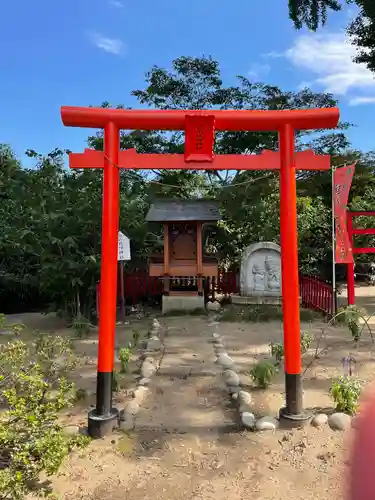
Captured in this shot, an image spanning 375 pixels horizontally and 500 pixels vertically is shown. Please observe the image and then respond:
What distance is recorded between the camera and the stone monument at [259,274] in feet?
37.7

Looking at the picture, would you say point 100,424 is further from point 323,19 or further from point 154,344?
point 323,19

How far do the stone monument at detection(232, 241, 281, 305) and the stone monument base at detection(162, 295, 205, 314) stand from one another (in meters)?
1.11

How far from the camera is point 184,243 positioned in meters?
11.9

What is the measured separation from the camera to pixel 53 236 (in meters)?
9.82

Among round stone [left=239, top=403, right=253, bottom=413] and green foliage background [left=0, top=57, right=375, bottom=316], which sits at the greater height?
green foliage background [left=0, top=57, right=375, bottom=316]

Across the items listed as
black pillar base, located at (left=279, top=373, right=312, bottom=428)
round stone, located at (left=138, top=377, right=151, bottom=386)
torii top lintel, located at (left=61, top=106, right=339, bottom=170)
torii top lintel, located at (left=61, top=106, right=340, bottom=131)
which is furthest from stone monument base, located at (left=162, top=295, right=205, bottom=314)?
torii top lintel, located at (left=61, top=106, right=340, bottom=131)

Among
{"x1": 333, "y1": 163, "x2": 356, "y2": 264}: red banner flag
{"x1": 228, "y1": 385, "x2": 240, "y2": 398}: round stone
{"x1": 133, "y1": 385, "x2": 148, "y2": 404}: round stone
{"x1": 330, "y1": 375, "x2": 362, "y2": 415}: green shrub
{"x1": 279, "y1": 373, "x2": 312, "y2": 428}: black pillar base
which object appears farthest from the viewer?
{"x1": 333, "y1": 163, "x2": 356, "y2": 264}: red banner flag

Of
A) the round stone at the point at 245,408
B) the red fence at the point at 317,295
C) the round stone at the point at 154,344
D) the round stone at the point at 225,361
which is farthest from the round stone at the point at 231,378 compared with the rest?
the red fence at the point at 317,295

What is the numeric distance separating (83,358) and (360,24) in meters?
13.2

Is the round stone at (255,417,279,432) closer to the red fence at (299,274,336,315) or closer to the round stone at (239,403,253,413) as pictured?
the round stone at (239,403,253,413)

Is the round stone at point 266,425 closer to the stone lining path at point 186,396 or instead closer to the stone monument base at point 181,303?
the stone lining path at point 186,396

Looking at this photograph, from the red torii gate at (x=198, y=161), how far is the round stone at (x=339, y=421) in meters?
0.35

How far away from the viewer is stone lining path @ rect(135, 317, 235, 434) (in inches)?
165

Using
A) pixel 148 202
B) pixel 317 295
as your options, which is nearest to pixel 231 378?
pixel 317 295
